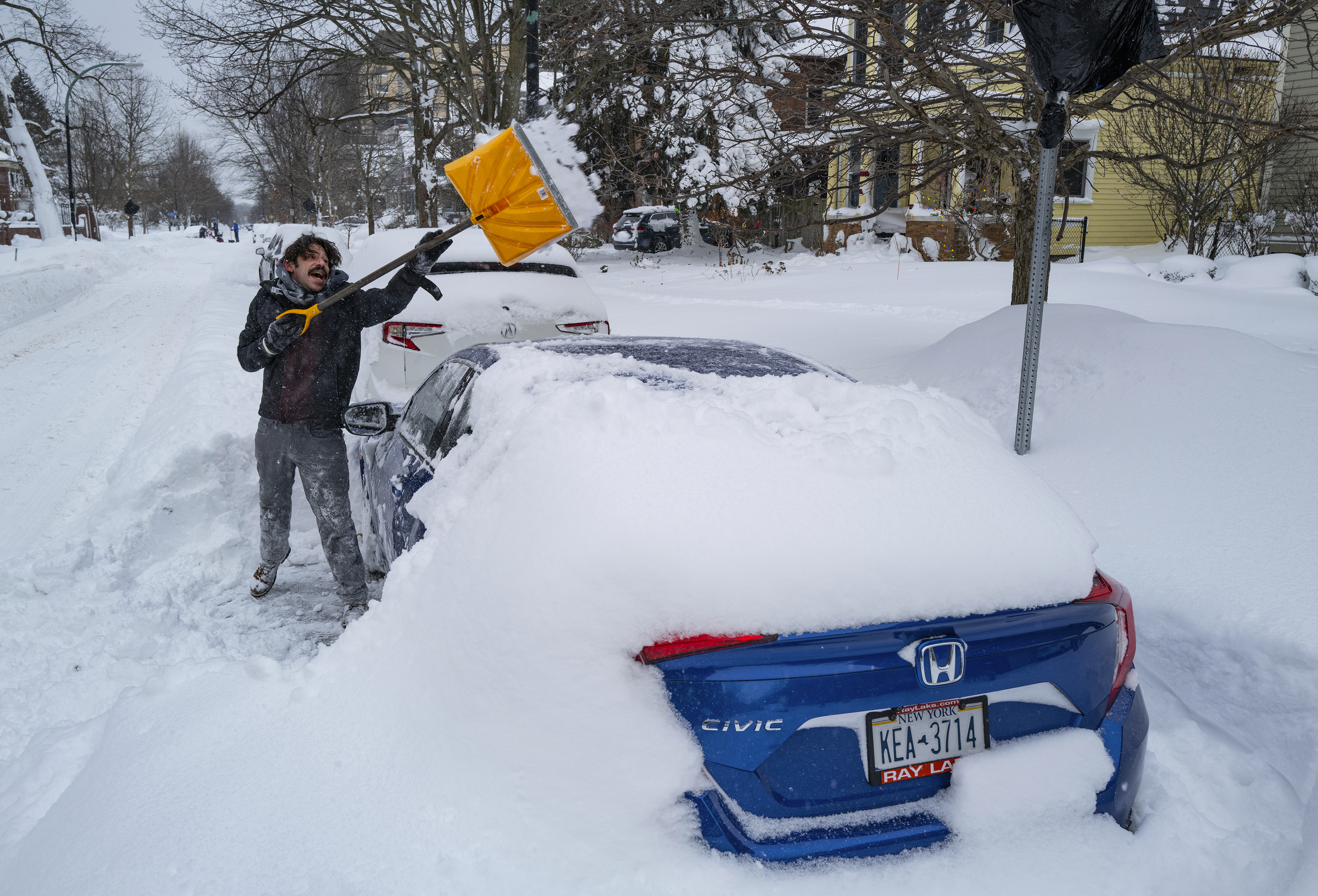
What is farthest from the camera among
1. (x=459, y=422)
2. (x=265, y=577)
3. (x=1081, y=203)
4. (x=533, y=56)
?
(x=1081, y=203)

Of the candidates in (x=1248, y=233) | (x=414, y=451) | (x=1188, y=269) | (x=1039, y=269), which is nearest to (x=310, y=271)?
(x=414, y=451)

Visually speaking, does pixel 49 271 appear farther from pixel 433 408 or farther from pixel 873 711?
pixel 873 711

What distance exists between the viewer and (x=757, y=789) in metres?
1.77

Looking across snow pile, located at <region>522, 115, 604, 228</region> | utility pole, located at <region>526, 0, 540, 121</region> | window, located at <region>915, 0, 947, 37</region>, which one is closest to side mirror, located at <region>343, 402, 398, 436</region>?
snow pile, located at <region>522, 115, 604, 228</region>

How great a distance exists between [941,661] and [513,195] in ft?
9.64

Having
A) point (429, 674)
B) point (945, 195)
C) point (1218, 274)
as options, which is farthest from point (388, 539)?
point (945, 195)

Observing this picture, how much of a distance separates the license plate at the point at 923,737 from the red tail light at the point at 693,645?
0.30 meters

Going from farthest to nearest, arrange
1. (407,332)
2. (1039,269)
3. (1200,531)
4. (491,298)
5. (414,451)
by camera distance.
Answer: (491,298) → (407,332) → (1039,269) → (1200,531) → (414,451)

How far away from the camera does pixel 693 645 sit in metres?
1.77

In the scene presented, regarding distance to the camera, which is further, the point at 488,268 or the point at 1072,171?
the point at 1072,171

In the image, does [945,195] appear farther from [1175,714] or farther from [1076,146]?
[1175,714]

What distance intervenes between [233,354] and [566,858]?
9685 mm

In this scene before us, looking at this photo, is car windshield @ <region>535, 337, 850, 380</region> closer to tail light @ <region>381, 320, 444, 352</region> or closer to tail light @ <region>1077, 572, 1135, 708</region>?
tail light @ <region>1077, 572, 1135, 708</region>

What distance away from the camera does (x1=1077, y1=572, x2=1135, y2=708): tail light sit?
208 cm
